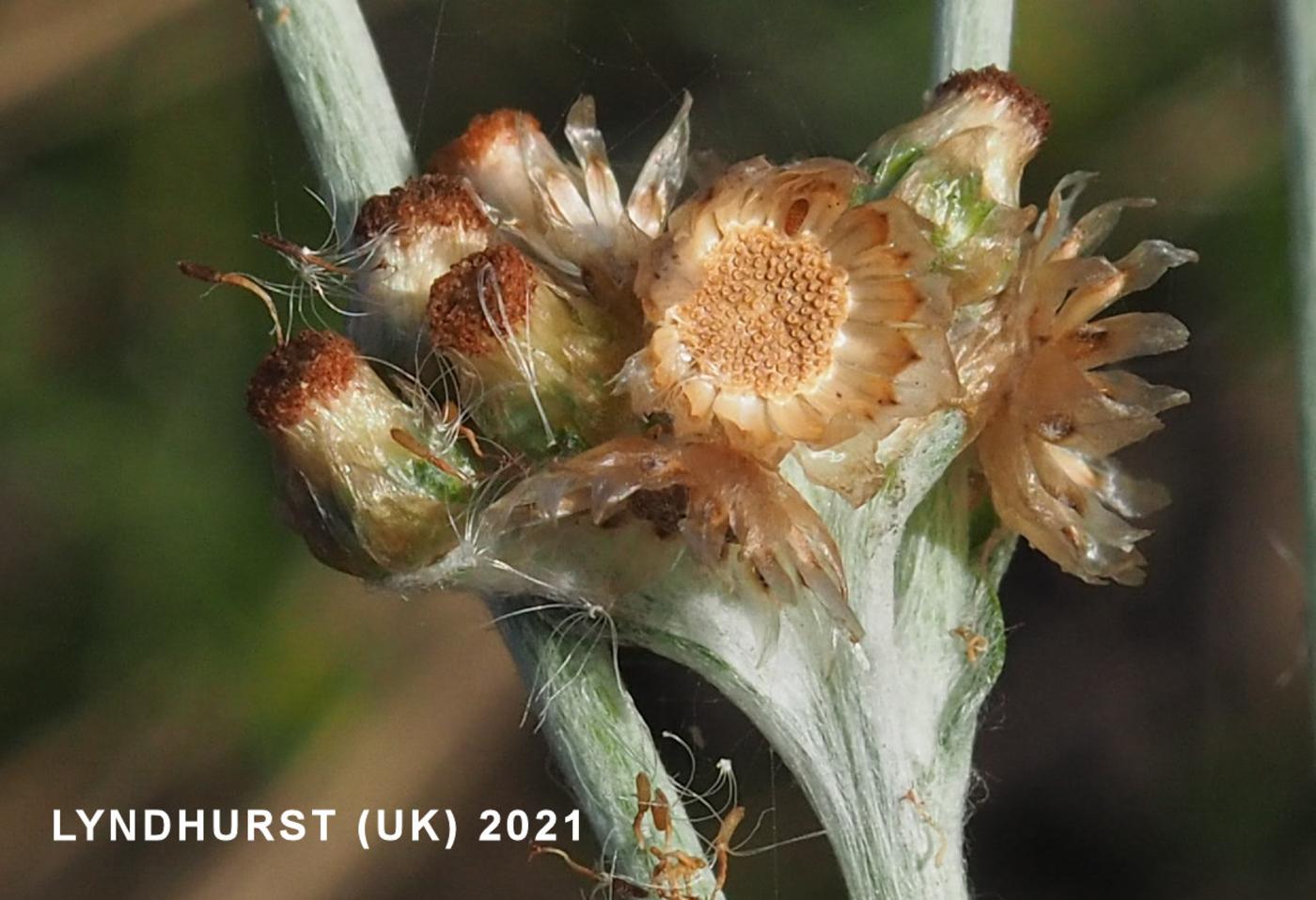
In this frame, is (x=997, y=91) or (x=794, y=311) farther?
(x=997, y=91)

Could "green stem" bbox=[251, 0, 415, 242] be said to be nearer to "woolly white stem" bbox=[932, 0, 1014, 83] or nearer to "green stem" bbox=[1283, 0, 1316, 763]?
"woolly white stem" bbox=[932, 0, 1014, 83]

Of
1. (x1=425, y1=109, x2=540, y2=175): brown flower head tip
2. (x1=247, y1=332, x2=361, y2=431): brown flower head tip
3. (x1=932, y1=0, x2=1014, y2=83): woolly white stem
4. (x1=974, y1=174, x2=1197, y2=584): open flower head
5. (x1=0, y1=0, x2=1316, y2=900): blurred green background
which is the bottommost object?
(x1=0, y1=0, x2=1316, y2=900): blurred green background

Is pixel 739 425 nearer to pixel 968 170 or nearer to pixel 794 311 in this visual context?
pixel 794 311

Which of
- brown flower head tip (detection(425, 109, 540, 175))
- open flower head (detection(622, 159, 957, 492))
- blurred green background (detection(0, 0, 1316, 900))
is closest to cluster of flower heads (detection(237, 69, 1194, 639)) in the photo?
open flower head (detection(622, 159, 957, 492))

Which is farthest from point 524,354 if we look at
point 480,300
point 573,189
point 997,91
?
point 997,91

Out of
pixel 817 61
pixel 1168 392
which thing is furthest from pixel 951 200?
pixel 817 61

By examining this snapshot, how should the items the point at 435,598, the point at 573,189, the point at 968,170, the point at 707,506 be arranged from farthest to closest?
1. the point at 435,598
2. the point at 573,189
3. the point at 968,170
4. the point at 707,506

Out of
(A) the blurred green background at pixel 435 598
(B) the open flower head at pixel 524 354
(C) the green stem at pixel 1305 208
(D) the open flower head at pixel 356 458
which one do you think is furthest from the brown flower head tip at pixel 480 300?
(A) the blurred green background at pixel 435 598
